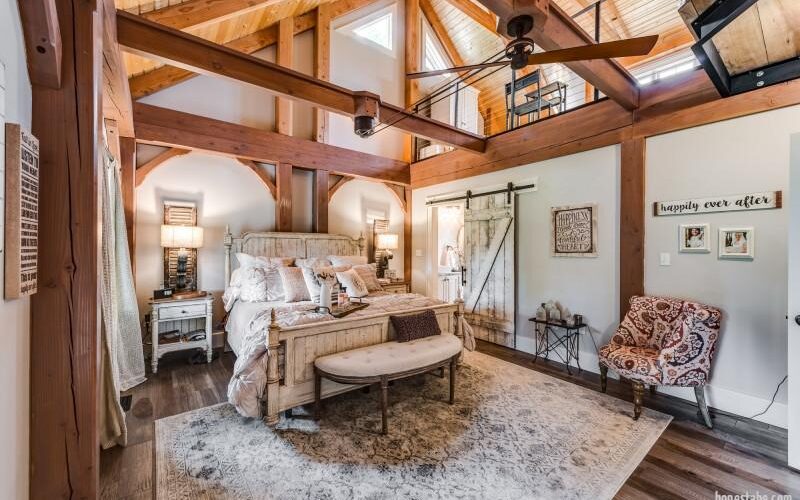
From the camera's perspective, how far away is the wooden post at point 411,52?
20.1ft

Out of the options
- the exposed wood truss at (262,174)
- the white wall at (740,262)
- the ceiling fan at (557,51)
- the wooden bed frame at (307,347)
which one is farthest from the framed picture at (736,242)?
the exposed wood truss at (262,174)

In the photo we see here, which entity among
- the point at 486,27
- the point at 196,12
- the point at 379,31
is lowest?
the point at 196,12

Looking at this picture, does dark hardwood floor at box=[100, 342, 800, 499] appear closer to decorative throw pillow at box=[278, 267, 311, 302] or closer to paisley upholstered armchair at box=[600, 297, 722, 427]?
paisley upholstered armchair at box=[600, 297, 722, 427]

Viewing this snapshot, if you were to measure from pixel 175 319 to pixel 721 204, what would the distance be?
5.32 metres

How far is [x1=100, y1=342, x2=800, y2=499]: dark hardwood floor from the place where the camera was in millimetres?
1893

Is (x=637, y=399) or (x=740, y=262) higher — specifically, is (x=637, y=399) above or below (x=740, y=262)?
below

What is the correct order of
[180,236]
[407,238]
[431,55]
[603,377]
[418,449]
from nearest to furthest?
1. [418,449]
2. [603,377]
3. [180,236]
4. [407,238]
5. [431,55]

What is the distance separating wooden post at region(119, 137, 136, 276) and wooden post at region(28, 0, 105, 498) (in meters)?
2.91

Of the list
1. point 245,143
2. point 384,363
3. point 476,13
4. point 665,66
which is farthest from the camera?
point 476,13

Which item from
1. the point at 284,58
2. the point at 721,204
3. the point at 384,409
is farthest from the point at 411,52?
the point at 384,409

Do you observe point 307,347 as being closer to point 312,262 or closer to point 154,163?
point 312,262

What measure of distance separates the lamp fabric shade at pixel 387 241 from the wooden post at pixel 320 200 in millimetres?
940

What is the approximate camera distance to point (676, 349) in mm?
2590

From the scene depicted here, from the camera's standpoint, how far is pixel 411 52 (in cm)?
613
